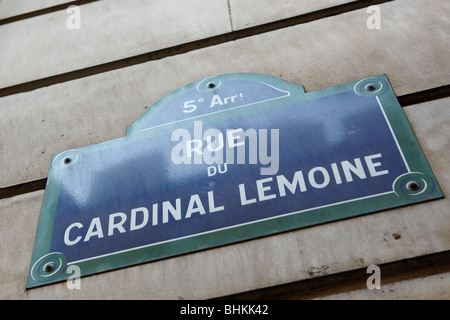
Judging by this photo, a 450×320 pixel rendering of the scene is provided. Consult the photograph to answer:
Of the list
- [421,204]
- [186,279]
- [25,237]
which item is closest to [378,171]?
[421,204]

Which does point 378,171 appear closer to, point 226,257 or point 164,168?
point 226,257

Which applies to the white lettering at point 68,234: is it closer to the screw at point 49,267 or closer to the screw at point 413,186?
the screw at point 49,267

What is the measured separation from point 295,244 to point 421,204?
1.00 feet

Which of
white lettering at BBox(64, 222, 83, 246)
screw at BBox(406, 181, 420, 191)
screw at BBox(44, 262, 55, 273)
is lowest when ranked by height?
screw at BBox(44, 262, 55, 273)

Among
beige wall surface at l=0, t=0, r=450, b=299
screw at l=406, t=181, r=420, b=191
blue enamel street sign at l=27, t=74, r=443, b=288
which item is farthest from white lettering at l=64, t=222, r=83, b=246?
screw at l=406, t=181, r=420, b=191

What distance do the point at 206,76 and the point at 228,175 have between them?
0.48m

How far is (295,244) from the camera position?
1.06m

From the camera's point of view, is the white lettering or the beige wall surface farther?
A: the white lettering

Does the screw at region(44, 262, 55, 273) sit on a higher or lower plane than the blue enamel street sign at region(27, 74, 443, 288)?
lower

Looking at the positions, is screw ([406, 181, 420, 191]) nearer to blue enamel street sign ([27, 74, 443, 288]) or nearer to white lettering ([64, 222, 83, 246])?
blue enamel street sign ([27, 74, 443, 288])

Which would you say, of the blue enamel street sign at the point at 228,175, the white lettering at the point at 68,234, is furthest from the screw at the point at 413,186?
the white lettering at the point at 68,234

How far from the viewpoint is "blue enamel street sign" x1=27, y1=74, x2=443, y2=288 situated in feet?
3.57

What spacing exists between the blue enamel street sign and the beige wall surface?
4cm

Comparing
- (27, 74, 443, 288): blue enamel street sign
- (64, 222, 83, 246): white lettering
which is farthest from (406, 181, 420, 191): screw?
(64, 222, 83, 246): white lettering
